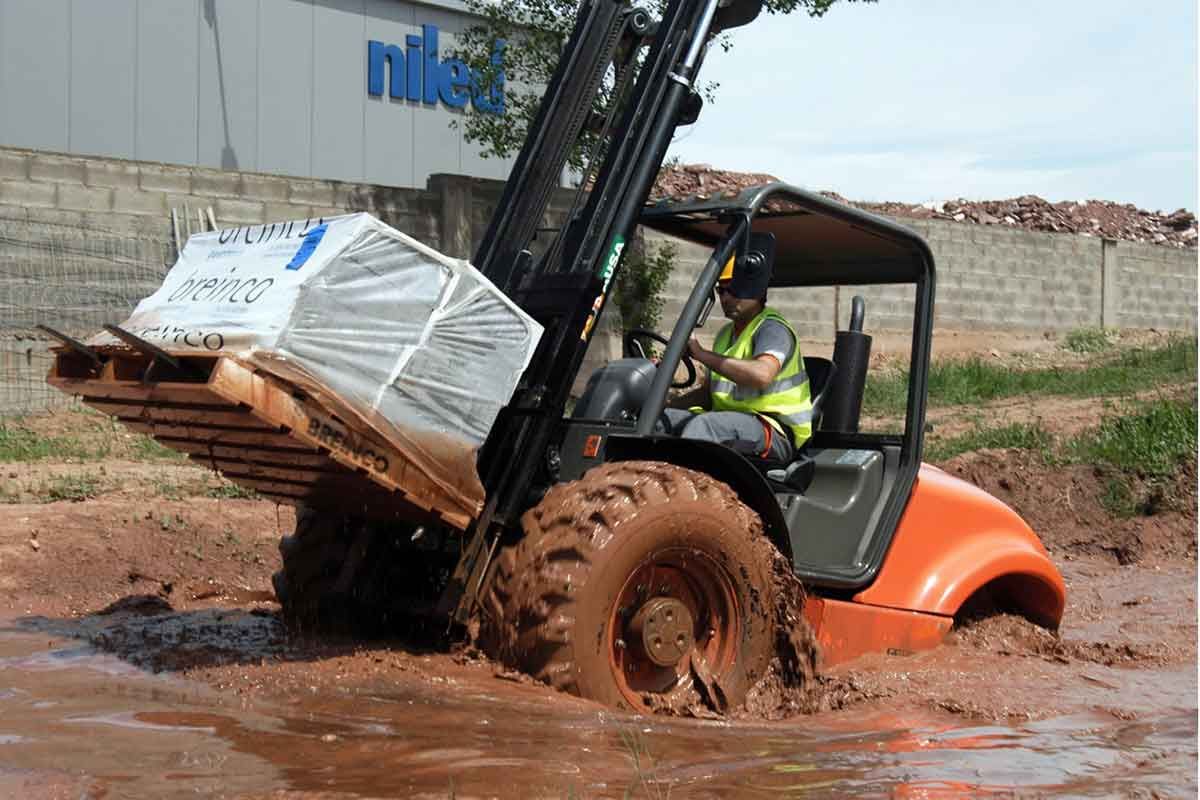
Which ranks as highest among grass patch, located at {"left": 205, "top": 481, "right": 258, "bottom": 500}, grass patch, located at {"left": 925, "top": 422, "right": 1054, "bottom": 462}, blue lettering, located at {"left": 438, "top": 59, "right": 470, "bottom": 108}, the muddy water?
blue lettering, located at {"left": 438, "top": 59, "right": 470, "bottom": 108}

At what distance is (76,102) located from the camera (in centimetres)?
1912

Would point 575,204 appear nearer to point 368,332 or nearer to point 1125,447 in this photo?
point 368,332

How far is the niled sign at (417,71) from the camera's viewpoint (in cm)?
2191

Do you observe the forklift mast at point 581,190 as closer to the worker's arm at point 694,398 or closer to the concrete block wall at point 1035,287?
the worker's arm at point 694,398

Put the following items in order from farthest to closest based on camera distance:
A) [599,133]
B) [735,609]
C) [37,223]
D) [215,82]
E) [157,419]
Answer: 1. [215,82]
2. [37,223]
3. [599,133]
4. [735,609]
5. [157,419]

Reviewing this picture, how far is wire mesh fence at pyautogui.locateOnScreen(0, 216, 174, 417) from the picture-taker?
1341cm

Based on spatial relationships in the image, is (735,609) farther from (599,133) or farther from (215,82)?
(215,82)

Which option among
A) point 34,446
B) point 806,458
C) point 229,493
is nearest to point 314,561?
point 806,458

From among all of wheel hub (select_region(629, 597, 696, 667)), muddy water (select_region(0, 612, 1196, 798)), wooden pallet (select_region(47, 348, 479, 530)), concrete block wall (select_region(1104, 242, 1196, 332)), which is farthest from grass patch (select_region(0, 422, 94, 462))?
concrete block wall (select_region(1104, 242, 1196, 332))

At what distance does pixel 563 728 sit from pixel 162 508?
5.34m

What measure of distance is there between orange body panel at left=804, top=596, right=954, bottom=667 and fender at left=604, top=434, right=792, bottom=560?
0.36m

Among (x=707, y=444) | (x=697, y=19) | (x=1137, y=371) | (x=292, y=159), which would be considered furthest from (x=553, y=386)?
(x=292, y=159)

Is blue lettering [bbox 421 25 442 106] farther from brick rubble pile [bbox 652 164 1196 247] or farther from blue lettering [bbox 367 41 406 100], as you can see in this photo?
brick rubble pile [bbox 652 164 1196 247]

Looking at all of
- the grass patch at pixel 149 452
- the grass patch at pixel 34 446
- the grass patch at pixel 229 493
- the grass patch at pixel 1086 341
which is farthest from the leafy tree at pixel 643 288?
the grass patch at pixel 1086 341
